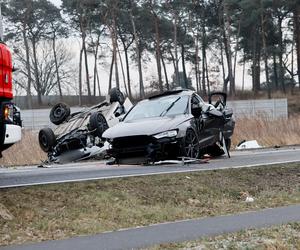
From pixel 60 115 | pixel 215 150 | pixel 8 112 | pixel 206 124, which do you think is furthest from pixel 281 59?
pixel 8 112

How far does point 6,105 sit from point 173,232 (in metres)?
2.71

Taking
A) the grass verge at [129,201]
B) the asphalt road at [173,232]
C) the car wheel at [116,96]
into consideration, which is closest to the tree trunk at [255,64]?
the car wheel at [116,96]

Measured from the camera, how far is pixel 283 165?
38.3ft

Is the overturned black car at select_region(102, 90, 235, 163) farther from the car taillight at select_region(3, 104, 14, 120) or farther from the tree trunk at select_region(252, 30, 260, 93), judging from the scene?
the tree trunk at select_region(252, 30, 260, 93)

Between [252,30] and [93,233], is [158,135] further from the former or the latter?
[252,30]

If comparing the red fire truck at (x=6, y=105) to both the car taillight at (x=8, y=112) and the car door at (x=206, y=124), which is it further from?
the car door at (x=206, y=124)

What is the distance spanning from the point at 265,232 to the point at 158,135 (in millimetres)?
5759

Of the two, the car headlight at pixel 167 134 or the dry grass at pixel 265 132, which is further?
the dry grass at pixel 265 132

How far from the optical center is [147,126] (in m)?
12.2

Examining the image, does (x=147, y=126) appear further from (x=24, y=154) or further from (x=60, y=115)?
(x=24, y=154)

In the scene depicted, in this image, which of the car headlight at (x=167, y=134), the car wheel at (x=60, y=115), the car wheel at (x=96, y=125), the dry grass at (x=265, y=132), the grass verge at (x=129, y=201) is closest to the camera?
the grass verge at (x=129, y=201)

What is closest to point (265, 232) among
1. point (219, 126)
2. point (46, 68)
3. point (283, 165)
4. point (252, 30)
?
point (283, 165)

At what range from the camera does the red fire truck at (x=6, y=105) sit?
7266 mm

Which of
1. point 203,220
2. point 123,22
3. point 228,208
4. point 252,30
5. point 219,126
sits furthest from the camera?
point 252,30
